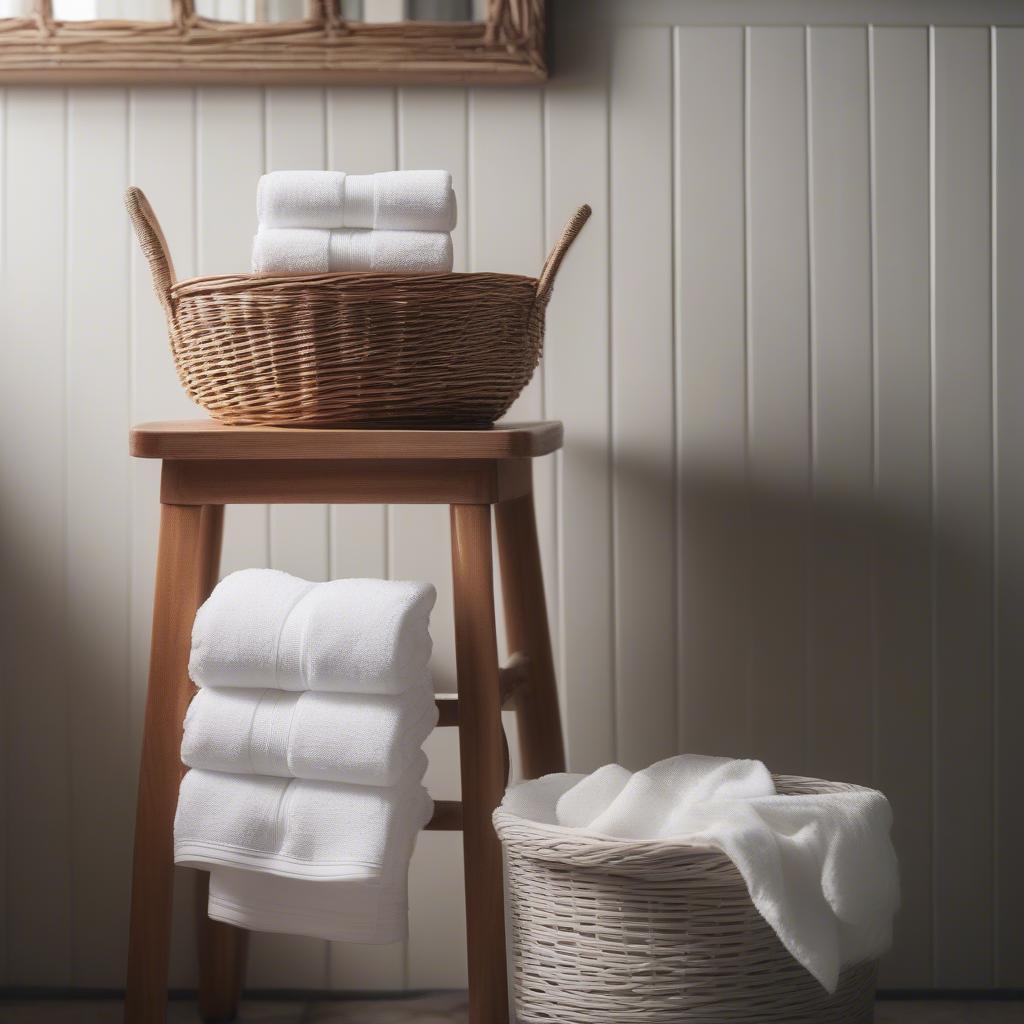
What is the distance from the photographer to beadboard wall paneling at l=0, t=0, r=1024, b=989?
1408 mm

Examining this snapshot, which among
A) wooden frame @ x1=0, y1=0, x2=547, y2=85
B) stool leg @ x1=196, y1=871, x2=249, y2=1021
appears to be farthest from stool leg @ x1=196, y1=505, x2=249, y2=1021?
wooden frame @ x1=0, y1=0, x2=547, y2=85

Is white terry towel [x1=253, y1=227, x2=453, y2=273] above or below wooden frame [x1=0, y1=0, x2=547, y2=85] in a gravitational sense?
below

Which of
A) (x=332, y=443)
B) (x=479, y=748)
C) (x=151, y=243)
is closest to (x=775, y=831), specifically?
(x=479, y=748)

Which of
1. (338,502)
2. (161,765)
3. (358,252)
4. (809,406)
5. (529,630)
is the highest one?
(358,252)

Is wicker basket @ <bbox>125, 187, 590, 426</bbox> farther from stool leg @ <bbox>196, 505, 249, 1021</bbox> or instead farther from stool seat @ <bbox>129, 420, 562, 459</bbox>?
stool leg @ <bbox>196, 505, 249, 1021</bbox>

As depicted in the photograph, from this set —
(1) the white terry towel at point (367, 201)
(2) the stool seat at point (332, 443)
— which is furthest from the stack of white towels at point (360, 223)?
(2) the stool seat at point (332, 443)

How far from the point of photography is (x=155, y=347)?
143 centimetres

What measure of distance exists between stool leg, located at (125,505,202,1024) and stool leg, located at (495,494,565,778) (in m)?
0.34

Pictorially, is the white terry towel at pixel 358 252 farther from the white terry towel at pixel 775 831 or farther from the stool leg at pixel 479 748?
the white terry towel at pixel 775 831

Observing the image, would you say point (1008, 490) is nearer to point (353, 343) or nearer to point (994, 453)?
point (994, 453)

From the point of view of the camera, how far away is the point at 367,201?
111cm

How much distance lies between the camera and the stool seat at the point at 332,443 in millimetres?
1024

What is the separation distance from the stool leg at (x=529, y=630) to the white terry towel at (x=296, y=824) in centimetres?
24

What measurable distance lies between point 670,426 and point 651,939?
647mm
